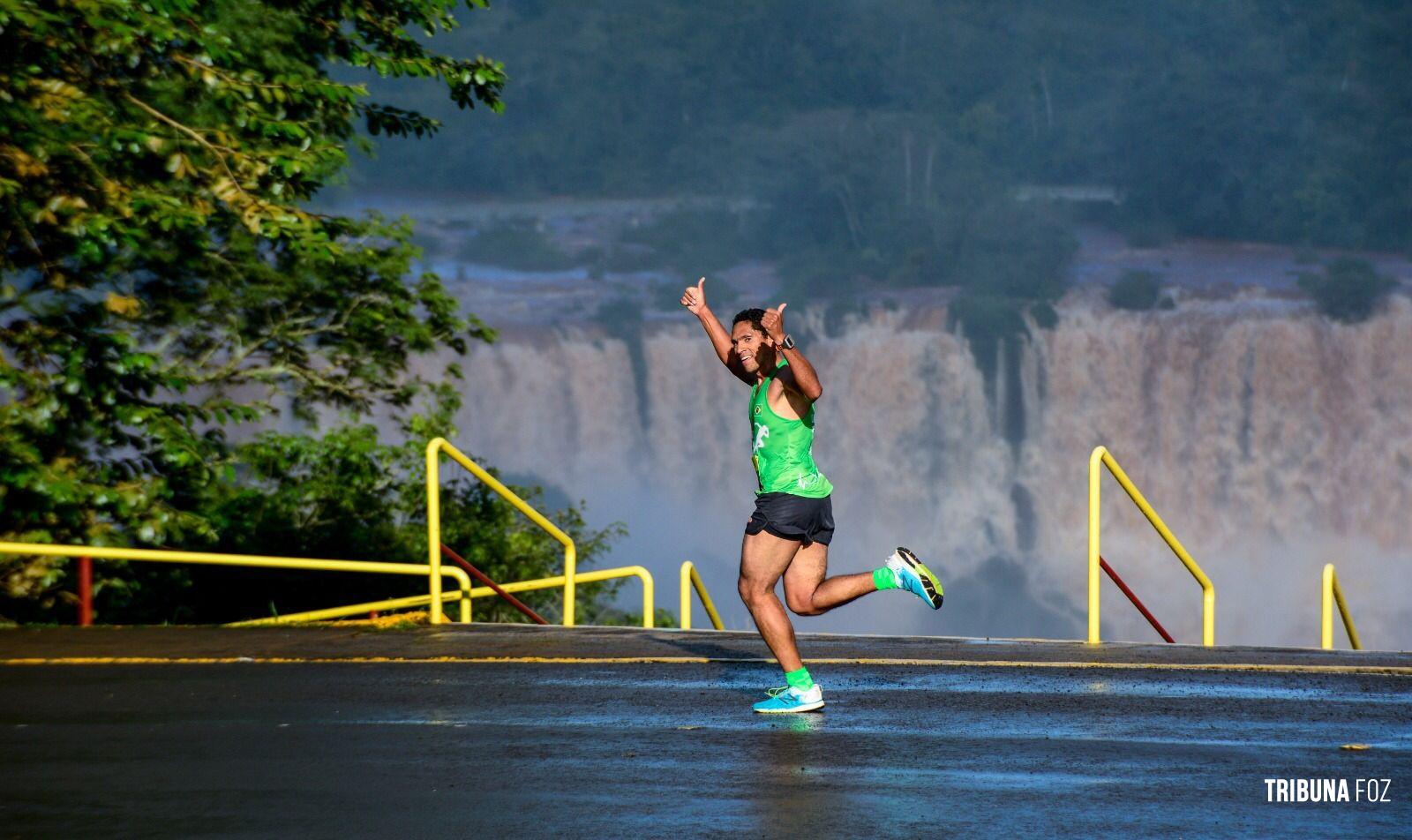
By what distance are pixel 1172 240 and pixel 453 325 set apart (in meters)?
130

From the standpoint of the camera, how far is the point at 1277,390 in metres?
150

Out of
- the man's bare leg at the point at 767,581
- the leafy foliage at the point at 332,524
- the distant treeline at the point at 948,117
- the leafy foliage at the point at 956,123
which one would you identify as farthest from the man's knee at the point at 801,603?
the leafy foliage at the point at 956,123

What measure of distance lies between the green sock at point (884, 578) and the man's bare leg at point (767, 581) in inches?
19.1

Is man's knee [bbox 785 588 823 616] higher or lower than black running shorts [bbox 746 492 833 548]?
lower

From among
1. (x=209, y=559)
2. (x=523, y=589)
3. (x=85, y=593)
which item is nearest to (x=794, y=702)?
(x=209, y=559)

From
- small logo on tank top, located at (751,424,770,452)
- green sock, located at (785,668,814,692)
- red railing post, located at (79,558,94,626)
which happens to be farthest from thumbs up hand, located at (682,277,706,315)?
red railing post, located at (79,558,94,626)

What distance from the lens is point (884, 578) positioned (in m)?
8.58

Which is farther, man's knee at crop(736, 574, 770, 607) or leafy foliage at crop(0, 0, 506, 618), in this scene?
leafy foliage at crop(0, 0, 506, 618)

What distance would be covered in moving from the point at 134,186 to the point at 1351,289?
137 meters

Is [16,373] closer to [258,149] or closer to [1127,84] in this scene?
[258,149]

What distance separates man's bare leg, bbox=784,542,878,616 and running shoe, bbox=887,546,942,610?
24 centimetres

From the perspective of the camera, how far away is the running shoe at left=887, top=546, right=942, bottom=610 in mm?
8562

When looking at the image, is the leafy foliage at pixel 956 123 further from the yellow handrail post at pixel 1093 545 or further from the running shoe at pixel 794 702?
the running shoe at pixel 794 702

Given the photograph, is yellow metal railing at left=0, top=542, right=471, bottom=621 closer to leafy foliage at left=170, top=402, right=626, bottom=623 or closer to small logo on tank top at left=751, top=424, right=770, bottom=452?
small logo on tank top at left=751, top=424, right=770, bottom=452
